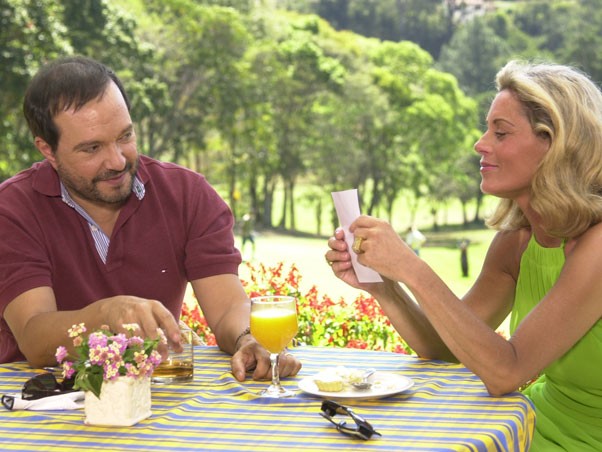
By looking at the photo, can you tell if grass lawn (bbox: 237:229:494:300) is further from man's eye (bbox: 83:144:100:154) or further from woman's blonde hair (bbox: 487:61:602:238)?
woman's blonde hair (bbox: 487:61:602:238)

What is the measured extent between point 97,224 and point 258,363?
0.74 meters

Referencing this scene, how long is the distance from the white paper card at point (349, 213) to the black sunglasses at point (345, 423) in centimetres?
43

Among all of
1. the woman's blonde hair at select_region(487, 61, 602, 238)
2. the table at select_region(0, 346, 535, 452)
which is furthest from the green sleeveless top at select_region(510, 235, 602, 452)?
the table at select_region(0, 346, 535, 452)

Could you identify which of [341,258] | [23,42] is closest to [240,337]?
[341,258]

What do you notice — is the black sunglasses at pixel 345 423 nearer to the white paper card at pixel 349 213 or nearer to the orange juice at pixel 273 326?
the orange juice at pixel 273 326

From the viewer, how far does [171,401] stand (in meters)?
1.86

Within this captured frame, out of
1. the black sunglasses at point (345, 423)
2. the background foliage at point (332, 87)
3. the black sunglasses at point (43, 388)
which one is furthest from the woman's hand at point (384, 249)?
the background foliage at point (332, 87)

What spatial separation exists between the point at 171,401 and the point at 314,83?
32.8 metres

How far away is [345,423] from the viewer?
1.63m

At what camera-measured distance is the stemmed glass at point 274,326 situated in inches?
74.4

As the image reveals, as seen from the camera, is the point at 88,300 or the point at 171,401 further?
the point at 88,300

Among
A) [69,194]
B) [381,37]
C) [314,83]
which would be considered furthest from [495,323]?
[381,37]

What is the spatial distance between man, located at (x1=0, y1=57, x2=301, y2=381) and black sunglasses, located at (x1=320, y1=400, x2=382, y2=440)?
56cm

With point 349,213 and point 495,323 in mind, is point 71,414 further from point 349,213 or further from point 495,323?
point 495,323
